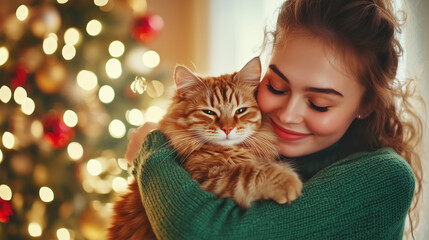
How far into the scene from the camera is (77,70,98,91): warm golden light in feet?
7.38

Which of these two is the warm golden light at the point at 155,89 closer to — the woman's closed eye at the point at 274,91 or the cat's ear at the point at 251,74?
the cat's ear at the point at 251,74

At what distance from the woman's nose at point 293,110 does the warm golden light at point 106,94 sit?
1.51 meters

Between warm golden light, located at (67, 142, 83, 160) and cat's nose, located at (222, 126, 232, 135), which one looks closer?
cat's nose, located at (222, 126, 232, 135)

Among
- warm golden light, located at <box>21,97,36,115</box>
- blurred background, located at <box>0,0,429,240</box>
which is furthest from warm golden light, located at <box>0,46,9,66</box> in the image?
warm golden light, located at <box>21,97,36,115</box>

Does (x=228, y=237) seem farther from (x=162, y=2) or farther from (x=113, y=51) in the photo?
(x=162, y=2)

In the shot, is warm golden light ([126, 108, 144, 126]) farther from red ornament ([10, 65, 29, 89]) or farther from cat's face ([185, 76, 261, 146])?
cat's face ([185, 76, 261, 146])

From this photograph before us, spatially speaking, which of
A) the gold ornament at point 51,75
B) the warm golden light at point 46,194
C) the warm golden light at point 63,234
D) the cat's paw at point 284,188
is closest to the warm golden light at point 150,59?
the gold ornament at point 51,75

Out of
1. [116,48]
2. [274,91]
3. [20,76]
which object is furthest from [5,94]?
[274,91]

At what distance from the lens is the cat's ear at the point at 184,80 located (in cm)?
144

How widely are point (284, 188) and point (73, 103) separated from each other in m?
1.85

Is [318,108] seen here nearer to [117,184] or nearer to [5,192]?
[117,184]

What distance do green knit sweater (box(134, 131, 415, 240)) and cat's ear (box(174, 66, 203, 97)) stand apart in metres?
0.58

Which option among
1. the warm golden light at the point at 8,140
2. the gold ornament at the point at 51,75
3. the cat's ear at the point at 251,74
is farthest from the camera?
the warm golden light at the point at 8,140

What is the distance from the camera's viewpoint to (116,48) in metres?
2.31
